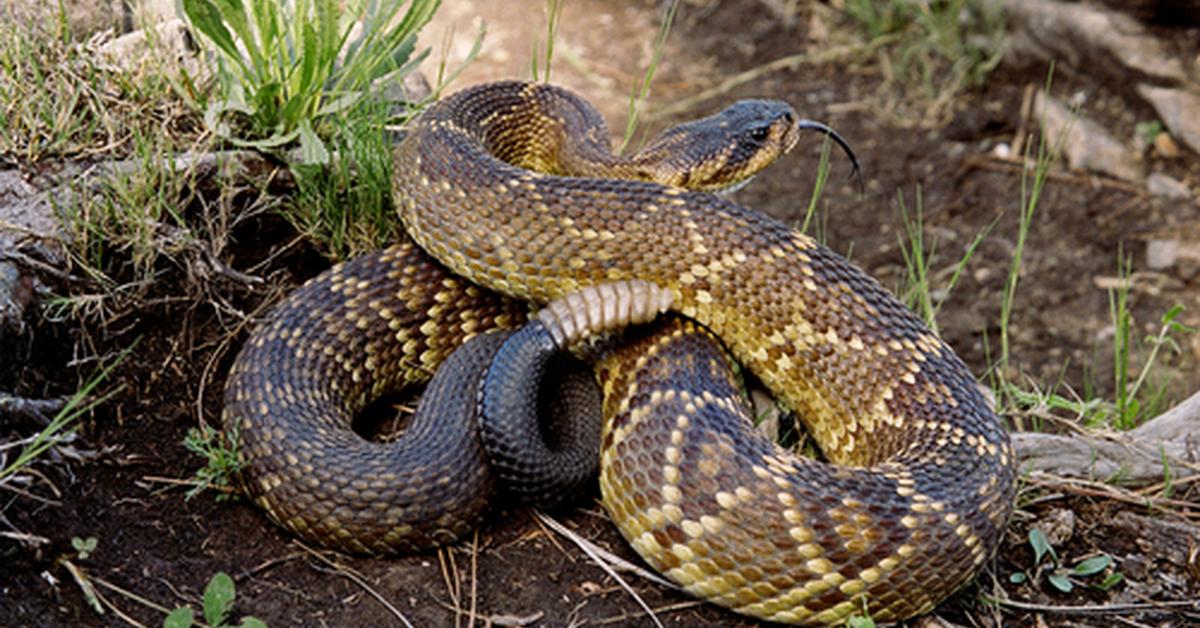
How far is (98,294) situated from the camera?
4027mm

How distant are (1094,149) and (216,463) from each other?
5741 millimetres

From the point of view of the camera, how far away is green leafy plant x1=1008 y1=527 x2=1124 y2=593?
3.91m

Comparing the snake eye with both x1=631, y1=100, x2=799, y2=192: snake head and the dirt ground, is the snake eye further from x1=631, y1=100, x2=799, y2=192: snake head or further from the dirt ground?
the dirt ground

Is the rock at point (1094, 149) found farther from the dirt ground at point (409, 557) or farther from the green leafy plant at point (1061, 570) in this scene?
the green leafy plant at point (1061, 570)

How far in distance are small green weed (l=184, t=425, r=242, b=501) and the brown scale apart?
99cm

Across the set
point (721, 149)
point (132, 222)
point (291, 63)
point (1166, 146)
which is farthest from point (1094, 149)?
point (132, 222)

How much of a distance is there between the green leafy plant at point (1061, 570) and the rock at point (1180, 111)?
4303 mm

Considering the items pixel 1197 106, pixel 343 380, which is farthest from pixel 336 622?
pixel 1197 106

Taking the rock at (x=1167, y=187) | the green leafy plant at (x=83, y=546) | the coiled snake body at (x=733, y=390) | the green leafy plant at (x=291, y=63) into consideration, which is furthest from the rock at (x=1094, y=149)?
the green leafy plant at (x=83, y=546)

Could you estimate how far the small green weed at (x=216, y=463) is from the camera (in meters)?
3.83

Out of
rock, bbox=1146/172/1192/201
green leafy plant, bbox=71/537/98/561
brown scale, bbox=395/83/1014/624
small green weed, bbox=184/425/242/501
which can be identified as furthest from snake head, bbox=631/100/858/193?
rock, bbox=1146/172/1192/201

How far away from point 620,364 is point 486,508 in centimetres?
68

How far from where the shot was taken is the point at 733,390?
13.2ft

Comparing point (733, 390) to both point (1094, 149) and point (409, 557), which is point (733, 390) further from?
point (1094, 149)
